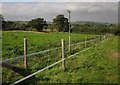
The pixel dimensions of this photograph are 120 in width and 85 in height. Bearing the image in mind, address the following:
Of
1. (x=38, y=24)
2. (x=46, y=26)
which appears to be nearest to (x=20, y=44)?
(x=38, y=24)

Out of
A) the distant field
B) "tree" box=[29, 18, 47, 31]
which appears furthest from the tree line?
the distant field

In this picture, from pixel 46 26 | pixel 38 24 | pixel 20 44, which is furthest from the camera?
pixel 46 26

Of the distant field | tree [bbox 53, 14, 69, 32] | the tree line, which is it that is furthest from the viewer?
tree [bbox 53, 14, 69, 32]

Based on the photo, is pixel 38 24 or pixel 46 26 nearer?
pixel 38 24

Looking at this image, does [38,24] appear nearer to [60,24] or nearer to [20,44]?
[60,24]

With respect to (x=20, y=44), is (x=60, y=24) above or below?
above

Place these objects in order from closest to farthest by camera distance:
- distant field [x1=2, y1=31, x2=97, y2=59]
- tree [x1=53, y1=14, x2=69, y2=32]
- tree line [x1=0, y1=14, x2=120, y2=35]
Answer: distant field [x1=2, y1=31, x2=97, y2=59]
tree line [x1=0, y1=14, x2=120, y2=35]
tree [x1=53, y1=14, x2=69, y2=32]

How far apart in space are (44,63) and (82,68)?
198 centimetres

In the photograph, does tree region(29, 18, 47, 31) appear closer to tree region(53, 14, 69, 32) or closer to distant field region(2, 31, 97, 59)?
tree region(53, 14, 69, 32)

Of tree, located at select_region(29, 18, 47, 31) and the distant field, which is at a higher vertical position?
tree, located at select_region(29, 18, 47, 31)

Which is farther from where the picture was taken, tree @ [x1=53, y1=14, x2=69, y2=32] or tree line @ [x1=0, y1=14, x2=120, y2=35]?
tree @ [x1=53, y1=14, x2=69, y2=32]

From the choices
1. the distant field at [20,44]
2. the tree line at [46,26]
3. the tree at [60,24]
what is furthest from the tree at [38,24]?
the distant field at [20,44]

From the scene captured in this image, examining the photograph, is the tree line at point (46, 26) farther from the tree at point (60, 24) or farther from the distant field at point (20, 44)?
the distant field at point (20, 44)

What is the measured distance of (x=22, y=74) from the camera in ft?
28.4
